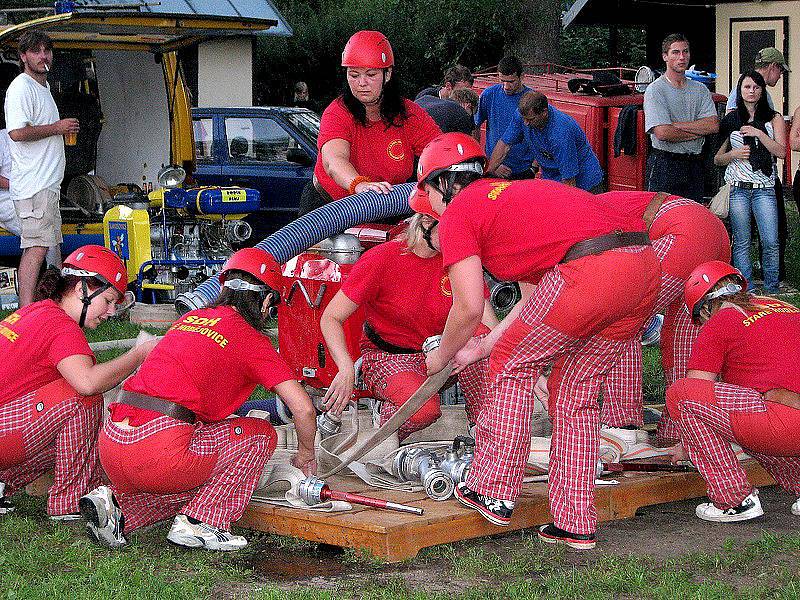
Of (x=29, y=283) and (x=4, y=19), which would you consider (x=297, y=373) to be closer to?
(x=29, y=283)

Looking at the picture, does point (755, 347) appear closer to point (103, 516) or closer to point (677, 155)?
point (103, 516)

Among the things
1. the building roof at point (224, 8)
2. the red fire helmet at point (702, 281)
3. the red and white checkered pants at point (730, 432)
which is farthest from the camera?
the building roof at point (224, 8)

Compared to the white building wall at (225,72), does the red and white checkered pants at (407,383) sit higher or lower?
lower

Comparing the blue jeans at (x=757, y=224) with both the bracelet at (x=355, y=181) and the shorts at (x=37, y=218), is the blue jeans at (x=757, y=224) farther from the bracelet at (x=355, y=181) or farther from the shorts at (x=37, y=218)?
the shorts at (x=37, y=218)

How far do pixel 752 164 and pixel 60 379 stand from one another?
6.87m

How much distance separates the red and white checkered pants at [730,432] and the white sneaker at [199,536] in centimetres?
193

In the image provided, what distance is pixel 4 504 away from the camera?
5680 mm

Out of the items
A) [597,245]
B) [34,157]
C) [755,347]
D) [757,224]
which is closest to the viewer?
[597,245]

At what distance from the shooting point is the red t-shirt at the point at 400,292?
5918mm

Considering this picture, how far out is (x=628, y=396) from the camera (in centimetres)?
657

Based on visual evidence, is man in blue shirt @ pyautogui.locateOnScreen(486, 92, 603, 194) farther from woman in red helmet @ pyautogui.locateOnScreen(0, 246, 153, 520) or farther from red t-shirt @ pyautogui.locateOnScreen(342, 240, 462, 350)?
woman in red helmet @ pyautogui.locateOnScreen(0, 246, 153, 520)

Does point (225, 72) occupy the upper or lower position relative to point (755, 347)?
upper

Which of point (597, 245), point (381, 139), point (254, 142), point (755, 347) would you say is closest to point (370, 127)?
point (381, 139)

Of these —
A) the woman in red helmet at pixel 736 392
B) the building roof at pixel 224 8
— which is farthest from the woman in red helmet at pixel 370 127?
the building roof at pixel 224 8
